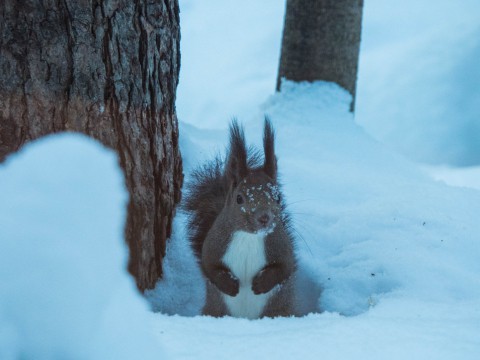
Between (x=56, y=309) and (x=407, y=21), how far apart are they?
7486 millimetres

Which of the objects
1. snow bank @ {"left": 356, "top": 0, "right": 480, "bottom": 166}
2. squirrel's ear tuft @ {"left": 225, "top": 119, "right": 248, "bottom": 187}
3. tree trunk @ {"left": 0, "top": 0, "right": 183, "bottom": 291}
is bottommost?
snow bank @ {"left": 356, "top": 0, "right": 480, "bottom": 166}

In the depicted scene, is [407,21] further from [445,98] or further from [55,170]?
[55,170]

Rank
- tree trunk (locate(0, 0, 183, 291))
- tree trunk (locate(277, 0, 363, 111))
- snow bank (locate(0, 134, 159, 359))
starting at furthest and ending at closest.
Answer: tree trunk (locate(277, 0, 363, 111)) < tree trunk (locate(0, 0, 183, 291)) < snow bank (locate(0, 134, 159, 359))

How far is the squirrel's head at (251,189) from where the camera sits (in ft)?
7.79

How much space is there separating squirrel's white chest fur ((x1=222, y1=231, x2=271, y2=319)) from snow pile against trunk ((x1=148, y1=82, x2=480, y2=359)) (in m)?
0.27

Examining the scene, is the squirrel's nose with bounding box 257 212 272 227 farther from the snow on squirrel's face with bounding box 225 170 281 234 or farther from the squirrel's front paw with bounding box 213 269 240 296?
the squirrel's front paw with bounding box 213 269 240 296

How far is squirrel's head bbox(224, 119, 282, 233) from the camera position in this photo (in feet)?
7.79

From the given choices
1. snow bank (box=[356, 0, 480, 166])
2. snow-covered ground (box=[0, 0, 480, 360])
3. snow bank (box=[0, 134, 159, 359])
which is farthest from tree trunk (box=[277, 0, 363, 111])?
snow bank (box=[0, 134, 159, 359])

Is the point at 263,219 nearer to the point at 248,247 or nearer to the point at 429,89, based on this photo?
the point at 248,247

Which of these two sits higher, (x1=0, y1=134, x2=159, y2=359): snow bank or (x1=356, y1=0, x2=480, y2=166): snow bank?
(x1=0, y1=134, x2=159, y2=359): snow bank

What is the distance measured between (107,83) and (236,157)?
1.90ft

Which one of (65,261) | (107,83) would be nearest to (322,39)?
(107,83)

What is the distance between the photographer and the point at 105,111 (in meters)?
2.33

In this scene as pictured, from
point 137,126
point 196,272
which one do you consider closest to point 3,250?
point 137,126
